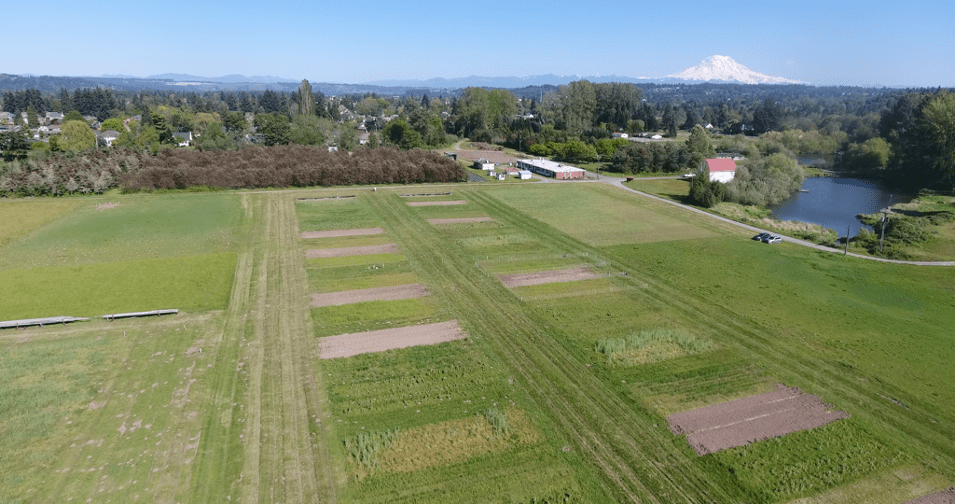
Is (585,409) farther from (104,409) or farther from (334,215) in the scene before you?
(334,215)

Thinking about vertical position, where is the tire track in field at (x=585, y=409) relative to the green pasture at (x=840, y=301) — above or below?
below

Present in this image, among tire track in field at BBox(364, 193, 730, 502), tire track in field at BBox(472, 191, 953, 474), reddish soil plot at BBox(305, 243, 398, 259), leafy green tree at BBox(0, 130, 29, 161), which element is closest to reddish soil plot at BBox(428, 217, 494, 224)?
reddish soil plot at BBox(305, 243, 398, 259)

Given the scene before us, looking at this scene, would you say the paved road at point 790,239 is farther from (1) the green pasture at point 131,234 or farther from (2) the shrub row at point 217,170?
(1) the green pasture at point 131,234

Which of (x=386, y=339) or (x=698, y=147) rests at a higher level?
(x=698, y=147)

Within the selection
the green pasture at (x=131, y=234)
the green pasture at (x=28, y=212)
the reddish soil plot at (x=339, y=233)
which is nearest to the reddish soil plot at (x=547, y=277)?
the reddish soil plot at (x=339, y=233)

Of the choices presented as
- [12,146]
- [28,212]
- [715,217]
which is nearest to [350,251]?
[28,212]
